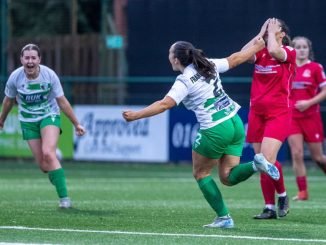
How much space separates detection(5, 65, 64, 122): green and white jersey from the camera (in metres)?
13.5

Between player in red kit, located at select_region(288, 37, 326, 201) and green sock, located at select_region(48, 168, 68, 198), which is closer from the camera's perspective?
green sock, located at select_region(48, 168, 68, 198)

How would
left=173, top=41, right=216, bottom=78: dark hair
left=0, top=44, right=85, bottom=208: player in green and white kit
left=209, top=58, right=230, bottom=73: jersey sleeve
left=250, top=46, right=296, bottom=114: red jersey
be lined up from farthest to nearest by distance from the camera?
1. left=0, top=44, right=85, bottom=208: player in green and white kit
2. left=250, top=46, right=296, bottom=114: red jersey
3. left=209, top=58, right=230, bottom=73: jersey sleeve
4. left=173, top=41, right=216, bottom=78: dark hair

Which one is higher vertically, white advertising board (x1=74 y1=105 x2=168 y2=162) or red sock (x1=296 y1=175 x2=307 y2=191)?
white advertising board (x1=74 y1=105 x2=168 y2=162)

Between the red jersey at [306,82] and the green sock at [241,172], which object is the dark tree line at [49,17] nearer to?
the red jersey at [306,82]

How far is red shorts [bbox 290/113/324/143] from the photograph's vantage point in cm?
1522

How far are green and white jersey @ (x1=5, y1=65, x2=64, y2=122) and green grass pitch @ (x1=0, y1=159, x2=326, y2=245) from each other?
114 centimetres

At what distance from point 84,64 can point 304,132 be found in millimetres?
12986

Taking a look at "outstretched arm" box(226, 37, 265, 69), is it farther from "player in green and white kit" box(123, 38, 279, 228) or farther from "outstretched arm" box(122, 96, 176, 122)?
"outstretched arm" box(122, 96, 176, 122)

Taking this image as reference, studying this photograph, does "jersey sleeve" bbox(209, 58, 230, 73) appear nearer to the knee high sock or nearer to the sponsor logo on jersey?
the sponsor logo on jersey

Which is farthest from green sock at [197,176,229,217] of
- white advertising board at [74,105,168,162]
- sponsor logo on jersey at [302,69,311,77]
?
white advertising board at [74,105,168,162]

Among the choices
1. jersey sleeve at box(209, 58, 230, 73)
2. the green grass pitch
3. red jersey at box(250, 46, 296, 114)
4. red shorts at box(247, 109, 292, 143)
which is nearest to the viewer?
the green grass pitch

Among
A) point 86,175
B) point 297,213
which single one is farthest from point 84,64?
point 297,213

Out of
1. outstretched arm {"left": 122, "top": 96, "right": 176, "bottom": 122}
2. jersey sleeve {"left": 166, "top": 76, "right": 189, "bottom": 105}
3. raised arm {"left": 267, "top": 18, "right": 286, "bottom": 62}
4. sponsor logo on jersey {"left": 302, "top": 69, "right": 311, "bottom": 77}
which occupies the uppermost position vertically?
raised arm {"left": 267, "top": 18, "right": 286, "bottom": 62}

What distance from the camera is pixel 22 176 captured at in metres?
20.3
